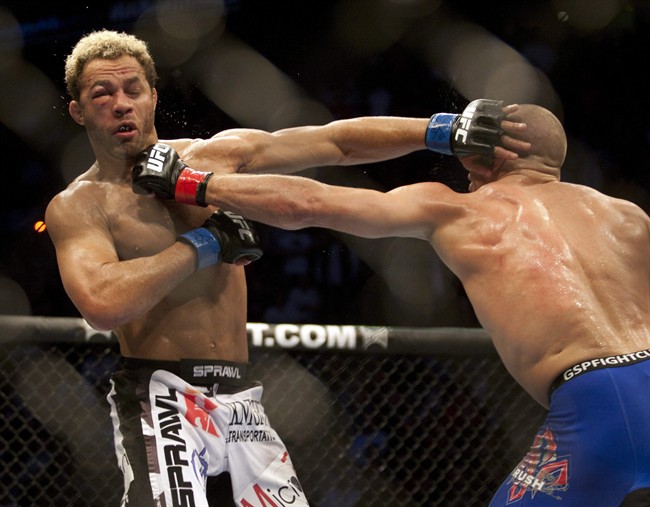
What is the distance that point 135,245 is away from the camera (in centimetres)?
214

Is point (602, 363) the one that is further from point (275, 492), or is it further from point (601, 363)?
point (275, 492)

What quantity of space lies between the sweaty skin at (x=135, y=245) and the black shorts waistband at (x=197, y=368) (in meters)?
0.02

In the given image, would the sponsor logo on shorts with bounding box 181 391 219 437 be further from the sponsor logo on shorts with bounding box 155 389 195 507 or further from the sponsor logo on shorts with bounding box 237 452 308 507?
the sponsor logo on shorts with bounding box 237 452 308 507

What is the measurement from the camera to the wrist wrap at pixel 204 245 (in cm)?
203

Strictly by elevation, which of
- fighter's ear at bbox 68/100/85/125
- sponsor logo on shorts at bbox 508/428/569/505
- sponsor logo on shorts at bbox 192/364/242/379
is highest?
fighter's ear at bbox 68/100/85/125

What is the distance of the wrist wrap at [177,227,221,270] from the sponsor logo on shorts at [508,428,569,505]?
880 mm

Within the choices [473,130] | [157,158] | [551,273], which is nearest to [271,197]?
[157,158]

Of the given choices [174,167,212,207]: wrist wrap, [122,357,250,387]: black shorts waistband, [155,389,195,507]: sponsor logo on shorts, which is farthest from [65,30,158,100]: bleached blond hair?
[155,389,195,507]: sponsor logo on shorts

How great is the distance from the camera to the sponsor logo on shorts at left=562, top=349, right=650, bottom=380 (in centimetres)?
174

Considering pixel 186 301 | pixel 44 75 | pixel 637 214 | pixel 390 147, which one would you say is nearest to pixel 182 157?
pixel 186 301

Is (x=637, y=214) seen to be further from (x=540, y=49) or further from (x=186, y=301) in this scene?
(x=540, y=49)

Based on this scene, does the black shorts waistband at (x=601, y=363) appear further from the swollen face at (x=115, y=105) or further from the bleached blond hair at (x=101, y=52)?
the bleached blond hair at (x=101, y=52)

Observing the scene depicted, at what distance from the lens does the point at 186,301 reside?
213 centimetres

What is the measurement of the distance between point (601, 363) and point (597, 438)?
0.16m
